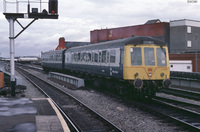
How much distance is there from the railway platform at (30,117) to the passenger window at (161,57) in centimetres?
592

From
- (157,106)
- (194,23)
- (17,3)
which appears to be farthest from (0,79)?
(194,23)

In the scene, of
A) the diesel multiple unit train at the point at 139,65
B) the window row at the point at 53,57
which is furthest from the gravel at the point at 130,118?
the window row at the point at 53,57

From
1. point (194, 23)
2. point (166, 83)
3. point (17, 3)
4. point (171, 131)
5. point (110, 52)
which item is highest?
point (194, 23)

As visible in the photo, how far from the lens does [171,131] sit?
27.5 feet

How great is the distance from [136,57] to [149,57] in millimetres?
717

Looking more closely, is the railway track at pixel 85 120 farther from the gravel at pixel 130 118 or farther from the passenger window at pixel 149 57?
the passenger window at pixel 149 57

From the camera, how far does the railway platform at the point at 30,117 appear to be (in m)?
7.70

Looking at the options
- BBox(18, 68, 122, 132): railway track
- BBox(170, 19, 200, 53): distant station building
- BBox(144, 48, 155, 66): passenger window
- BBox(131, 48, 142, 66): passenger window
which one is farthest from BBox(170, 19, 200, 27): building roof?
BBox(18, 68, 122, 132): railway track

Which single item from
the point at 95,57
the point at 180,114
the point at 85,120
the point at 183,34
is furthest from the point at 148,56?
the point at 183,34

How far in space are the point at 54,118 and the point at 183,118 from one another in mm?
4792

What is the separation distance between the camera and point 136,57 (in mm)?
13211

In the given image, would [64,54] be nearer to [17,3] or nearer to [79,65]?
[79,65]

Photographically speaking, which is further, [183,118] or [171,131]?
[183,118]

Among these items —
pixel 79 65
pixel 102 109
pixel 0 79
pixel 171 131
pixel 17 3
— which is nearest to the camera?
pixel 171 131
